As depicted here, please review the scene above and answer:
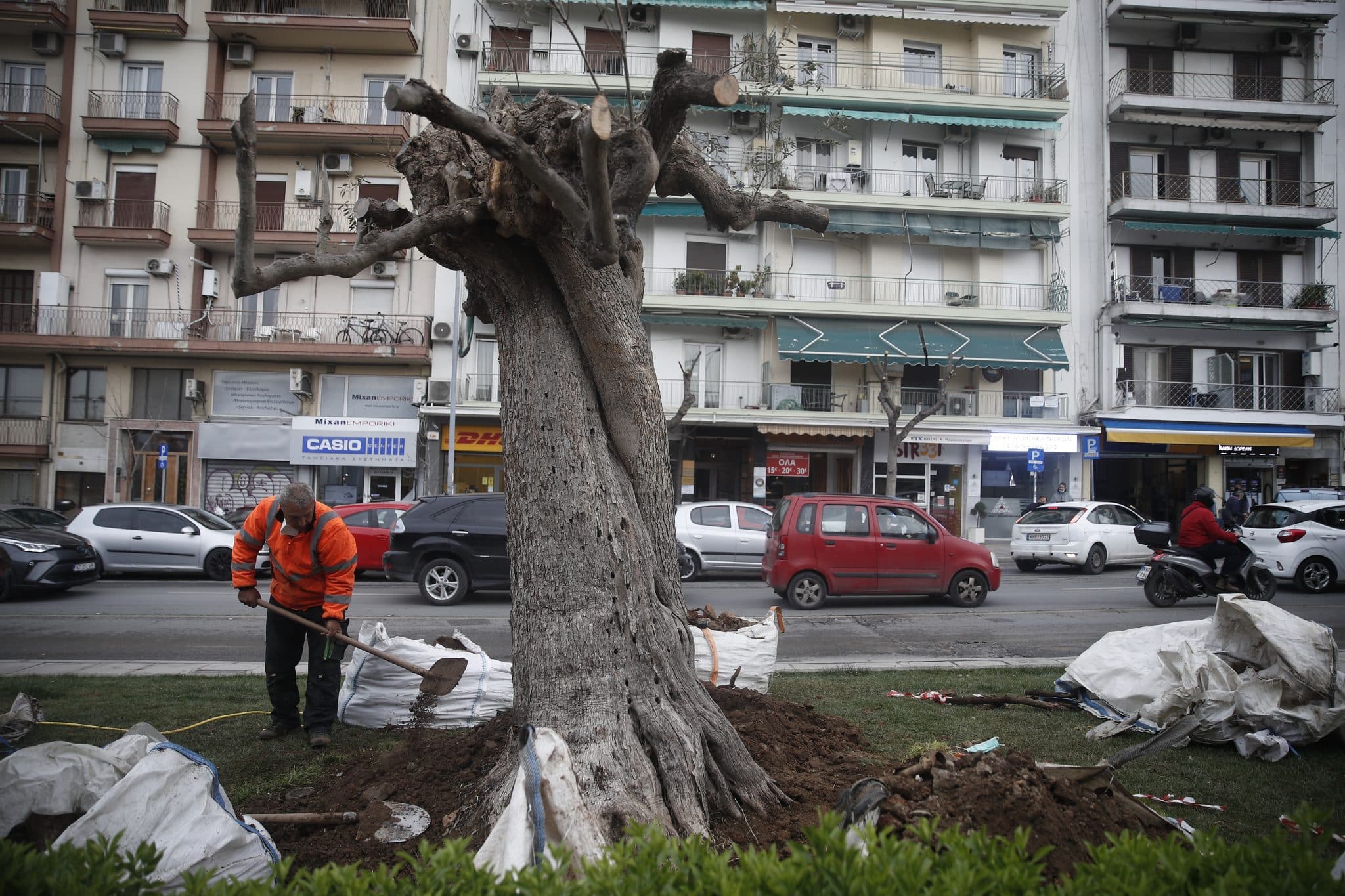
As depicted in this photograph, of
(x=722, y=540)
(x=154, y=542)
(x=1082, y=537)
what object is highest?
(x=1082, y=537)

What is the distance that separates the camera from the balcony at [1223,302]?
85.8 feet

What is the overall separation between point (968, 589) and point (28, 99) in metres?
31.3

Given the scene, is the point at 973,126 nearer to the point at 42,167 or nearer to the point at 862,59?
the point at 862,59

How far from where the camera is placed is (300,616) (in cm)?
551

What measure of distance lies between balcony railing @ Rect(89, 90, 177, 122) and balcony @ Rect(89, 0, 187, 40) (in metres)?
1.86

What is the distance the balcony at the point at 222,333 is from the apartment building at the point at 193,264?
0.06 meters

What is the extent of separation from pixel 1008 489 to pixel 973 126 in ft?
39.3

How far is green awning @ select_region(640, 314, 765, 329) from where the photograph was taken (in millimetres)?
25016

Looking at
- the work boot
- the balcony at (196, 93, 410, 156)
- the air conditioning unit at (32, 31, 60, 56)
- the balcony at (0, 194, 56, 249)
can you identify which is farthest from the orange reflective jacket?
the air conditioning unit at (32, 31, 60, 56)

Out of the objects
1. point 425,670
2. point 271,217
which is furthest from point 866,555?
point 271,217

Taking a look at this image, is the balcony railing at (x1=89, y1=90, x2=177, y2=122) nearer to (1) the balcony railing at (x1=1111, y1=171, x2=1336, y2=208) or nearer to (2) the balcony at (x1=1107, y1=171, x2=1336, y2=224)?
(2) the balcony at (x1=1107, y1=171, x2=1336, y2=224)

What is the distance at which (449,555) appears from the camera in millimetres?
12547

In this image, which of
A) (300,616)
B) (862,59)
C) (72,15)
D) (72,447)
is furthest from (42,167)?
(300,616)

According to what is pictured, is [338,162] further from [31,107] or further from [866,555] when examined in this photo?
[866,555]
